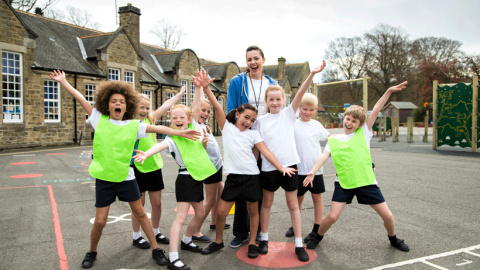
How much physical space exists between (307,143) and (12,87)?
1814 cm

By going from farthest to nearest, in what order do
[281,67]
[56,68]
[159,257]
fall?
[281,67], [56,68], [159,257]

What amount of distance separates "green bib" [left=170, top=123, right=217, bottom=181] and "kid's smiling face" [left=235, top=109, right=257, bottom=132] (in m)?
0.52

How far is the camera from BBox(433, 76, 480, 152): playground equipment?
14.8m

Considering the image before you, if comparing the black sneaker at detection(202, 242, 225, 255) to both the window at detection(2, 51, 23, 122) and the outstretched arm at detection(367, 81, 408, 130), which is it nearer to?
the outstretched arm at detection(367, 81, 408, 130)

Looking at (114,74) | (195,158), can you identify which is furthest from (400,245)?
(114,74)

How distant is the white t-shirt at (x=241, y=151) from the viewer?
363 cm

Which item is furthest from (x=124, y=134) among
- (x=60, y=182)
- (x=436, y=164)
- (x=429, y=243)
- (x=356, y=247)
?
(x=436, y=164)

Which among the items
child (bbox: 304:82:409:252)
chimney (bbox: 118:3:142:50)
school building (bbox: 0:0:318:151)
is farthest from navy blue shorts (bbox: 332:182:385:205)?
chimney (bbox: 118:3:142:50)

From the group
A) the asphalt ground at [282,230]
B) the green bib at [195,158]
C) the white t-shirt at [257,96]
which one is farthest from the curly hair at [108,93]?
the asphalt ground at [282,230]

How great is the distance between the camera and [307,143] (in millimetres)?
4117

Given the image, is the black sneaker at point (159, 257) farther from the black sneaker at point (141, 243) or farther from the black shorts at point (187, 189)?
the black shorts at point (187, 189)

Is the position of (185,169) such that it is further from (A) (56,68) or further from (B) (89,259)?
(A) (56,68)

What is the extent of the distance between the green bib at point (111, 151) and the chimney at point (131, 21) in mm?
22807

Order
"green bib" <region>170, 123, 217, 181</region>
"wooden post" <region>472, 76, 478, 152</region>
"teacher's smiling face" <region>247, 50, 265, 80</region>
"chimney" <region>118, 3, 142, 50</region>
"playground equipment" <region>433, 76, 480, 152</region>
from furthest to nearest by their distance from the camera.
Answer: "chimney" <region>118, 3, 142, 50</region> < "playground equipment" <region>433, 76, 480, 152</region> < "wooden post" <region>472, 76, 478, 152</region> < "teacher's smiling face" <region>247, 50, 265, 80</region> < "green bib" <region>170, 123, 217, 181</region>
